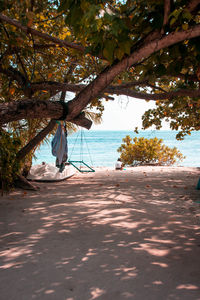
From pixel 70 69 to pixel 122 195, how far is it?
415 centimetres

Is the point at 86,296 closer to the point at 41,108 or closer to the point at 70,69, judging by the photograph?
the point at 41,108

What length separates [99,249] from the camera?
8.77 feet

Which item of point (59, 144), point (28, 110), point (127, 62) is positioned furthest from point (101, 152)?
point (127, 62)

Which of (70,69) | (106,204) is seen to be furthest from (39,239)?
(70,69)

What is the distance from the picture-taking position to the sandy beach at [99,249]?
6.38 ft

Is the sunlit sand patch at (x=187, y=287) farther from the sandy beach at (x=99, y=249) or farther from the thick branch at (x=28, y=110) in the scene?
the thick branch at (x=28, y=110)

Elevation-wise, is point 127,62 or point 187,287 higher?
point 127,62

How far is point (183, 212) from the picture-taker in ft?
13.8

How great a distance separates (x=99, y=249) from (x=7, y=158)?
3.37 m

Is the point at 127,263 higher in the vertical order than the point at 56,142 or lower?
lower

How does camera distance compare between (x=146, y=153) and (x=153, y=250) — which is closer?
(x=153, y=250)

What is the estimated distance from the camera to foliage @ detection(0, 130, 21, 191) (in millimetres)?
5229

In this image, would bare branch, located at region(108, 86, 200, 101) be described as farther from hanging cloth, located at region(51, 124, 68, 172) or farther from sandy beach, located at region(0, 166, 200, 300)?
sandy beach, located at region(0, 166, 200, 300)

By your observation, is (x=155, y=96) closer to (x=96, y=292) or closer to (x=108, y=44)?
(x=108, y=44)
